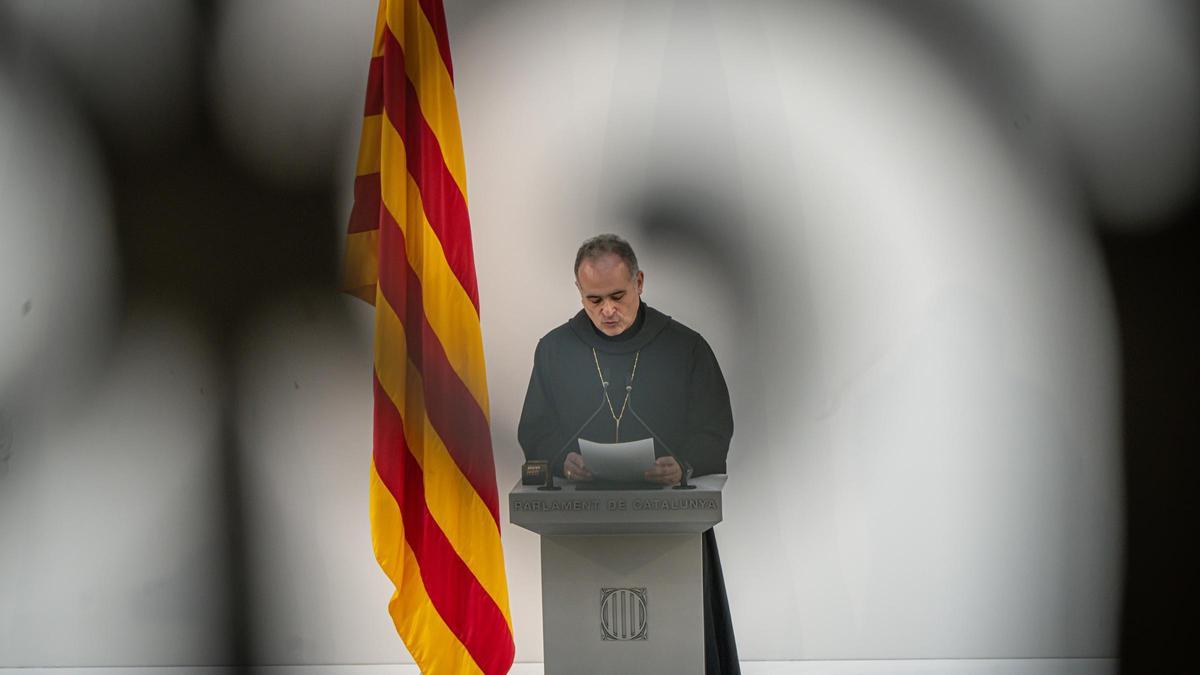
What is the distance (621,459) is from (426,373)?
863 mm

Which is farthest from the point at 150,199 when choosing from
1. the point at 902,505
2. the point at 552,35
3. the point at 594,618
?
the point at 902,505

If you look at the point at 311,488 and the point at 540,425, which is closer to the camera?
the point at 540,425

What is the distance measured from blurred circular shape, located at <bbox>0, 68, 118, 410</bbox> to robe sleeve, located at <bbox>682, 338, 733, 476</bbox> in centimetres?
225

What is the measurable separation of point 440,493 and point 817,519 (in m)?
1.44

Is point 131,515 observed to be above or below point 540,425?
below

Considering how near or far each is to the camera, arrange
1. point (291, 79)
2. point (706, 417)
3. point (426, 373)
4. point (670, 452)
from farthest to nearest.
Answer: point (291, 79)
point (426, 373)
point (706, 417)
point (670, 452)

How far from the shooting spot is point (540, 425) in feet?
10.9

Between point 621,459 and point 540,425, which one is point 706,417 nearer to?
point 540,425

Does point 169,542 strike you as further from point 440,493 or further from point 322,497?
point 440,493

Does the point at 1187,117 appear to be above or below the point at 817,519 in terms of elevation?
above

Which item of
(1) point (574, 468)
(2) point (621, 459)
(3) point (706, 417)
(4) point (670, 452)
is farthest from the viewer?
(3) point (706, 417)

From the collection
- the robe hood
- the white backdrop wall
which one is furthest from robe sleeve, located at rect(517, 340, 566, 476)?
the white backdrop wall

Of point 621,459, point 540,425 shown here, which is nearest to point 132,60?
point 540,425

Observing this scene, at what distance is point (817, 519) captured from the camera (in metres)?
4.12
